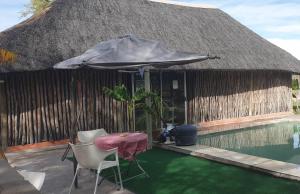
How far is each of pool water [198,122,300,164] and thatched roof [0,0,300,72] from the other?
2.30m

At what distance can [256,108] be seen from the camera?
14.9 meters

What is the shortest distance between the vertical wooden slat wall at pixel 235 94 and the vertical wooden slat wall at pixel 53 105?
287cm

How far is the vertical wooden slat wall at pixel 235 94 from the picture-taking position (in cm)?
1288

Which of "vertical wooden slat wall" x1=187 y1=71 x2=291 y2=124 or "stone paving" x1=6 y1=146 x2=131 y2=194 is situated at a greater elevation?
"vertical wooden slat wall" x1=187 y1=71 x2=291 y2=124

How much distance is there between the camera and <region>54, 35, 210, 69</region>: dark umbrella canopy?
6324mm

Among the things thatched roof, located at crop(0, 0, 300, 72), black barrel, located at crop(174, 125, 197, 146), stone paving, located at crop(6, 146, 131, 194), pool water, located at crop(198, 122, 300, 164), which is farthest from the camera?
thatched roof, located at crop(0, 0, 300, 72)

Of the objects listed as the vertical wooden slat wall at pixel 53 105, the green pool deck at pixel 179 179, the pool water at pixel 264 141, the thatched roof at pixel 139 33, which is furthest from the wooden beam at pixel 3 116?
the pool water at pixel 264 141

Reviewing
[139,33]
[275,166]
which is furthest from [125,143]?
[139,33]

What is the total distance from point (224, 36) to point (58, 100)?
7.55 metres

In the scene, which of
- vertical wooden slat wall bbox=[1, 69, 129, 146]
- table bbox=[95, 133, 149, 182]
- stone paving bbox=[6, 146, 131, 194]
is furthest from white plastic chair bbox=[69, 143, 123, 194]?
vertical wooden slat wall bbox=[1, 69, 129, 146]

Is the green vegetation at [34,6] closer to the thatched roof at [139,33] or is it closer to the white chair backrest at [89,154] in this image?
the thatched roof at [139,33]

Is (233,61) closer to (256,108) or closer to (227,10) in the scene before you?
(256,108)

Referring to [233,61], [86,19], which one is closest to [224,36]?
[233,61]

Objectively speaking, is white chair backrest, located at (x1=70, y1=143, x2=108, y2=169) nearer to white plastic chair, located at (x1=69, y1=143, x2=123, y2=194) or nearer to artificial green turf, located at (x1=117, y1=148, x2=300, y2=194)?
white plastic chair, located at (x1=69, y1=143, x2=123, y2=194)
